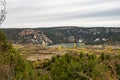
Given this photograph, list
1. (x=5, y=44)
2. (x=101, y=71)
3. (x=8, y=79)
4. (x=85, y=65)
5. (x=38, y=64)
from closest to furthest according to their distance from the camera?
1. (x=8, y=79)
2. (x=101, y=71)
3. (x=5, y=44)
4. (x=85, y=65)
5. (x=38, y=64)

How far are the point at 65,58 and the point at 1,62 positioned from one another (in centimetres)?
4081

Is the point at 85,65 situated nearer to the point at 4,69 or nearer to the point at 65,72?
the point at 65,72

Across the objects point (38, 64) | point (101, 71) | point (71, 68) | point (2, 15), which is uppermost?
point (2, 15)

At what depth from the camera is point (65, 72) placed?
4162 centimetres

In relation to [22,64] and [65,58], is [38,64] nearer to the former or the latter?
[65,58]

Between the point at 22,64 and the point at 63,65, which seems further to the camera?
the point at 63,65

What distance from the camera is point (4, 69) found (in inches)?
441

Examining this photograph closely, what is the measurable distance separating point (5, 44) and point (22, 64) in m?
2.79

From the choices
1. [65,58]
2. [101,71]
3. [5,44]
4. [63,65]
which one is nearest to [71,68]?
[63,65]

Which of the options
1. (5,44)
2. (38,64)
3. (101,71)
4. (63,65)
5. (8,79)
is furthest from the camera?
(38,64)

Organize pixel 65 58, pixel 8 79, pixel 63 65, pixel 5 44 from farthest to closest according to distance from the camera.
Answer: pixel 65 58
pixel 63 65
pixel 5 44
pixel 8 79

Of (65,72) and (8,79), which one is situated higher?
(8,79)

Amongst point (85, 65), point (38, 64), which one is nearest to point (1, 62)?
point (85, 65)

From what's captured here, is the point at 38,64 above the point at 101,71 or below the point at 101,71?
below
